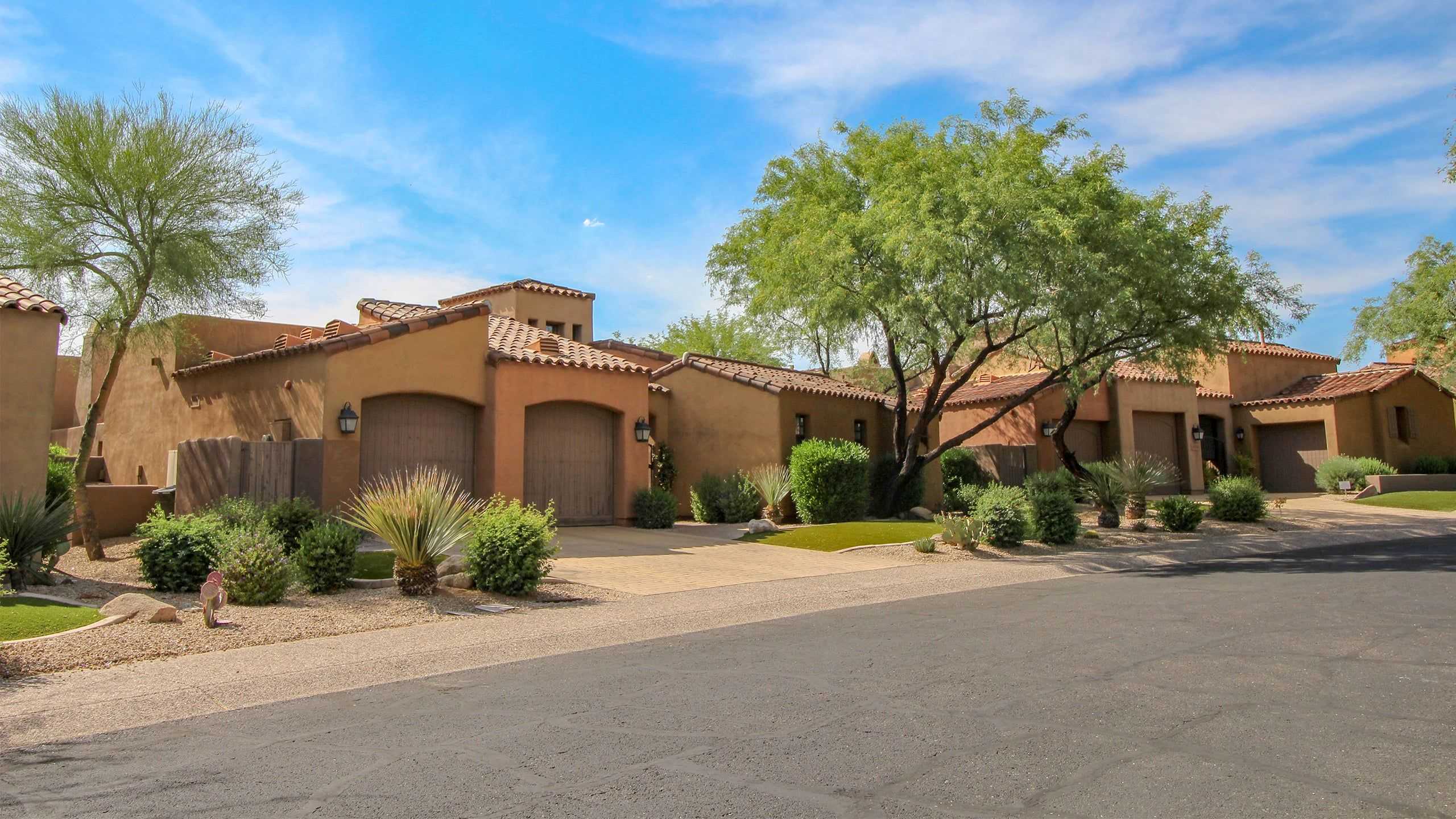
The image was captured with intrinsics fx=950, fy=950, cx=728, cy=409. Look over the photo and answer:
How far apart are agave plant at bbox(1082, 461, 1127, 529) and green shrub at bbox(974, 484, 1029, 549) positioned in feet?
13.9

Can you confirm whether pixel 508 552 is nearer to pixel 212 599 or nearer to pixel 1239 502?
pixel 212 599

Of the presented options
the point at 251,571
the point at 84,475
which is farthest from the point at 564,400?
the point at 251,571

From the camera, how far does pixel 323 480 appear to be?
15695mm

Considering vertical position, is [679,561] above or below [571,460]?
below

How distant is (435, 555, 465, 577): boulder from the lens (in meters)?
12.1

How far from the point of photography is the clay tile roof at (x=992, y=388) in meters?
29.4

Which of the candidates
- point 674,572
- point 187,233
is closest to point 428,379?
point 187,233

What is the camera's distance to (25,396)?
40.8ft

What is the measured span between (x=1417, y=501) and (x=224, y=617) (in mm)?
28954

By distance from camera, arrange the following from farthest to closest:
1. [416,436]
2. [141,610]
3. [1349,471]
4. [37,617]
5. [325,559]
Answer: [1349,471]
[416,436]
[325,559]
[141,610]
[37,617]

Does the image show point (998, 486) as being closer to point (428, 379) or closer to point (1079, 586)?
point (1079, 586)

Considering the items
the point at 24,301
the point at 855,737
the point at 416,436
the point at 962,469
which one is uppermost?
the point at 24,301

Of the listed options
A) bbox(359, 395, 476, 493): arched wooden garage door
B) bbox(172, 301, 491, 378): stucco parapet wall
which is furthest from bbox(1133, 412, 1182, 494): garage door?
bbox(172, 301, 491, 378): stucco parapet wall

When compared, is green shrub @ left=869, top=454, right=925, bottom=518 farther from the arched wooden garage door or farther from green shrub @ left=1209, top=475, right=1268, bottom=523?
the arched wooden garage door
